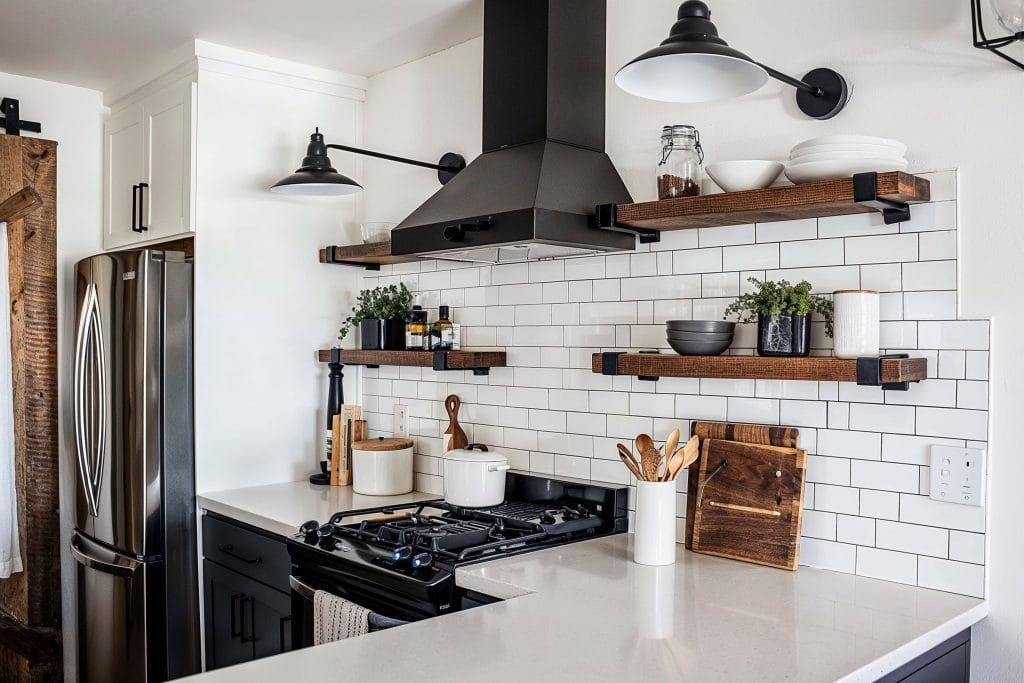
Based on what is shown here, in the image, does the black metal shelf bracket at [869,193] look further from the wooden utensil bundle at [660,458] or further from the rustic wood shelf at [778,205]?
the wooden utensil bundle at [660,458]

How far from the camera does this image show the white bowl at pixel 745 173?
2109 mm

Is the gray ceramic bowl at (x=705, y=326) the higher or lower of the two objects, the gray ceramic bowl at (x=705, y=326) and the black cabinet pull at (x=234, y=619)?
the higher

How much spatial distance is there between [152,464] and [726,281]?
79.2 inches

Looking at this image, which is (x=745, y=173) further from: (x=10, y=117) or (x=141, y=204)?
(x=10, y=117)

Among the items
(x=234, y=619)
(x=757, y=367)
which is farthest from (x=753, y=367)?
(x=234, y=619)

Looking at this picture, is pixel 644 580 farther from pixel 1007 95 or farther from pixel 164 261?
pixel 164 261

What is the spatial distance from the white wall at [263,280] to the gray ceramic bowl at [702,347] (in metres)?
1.73

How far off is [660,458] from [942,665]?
2.42 feet

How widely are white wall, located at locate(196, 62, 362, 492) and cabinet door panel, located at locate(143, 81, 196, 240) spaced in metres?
0.06

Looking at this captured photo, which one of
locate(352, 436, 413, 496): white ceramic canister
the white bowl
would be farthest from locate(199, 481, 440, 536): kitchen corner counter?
the white bowl

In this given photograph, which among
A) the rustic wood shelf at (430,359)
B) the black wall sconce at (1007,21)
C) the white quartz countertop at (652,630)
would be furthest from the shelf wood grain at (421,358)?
the black wall sconce at (1007,21)

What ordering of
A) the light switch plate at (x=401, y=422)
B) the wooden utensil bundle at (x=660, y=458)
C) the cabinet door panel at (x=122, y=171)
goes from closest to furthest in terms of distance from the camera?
the wooden utensil bundle at (x=660, y=458), the light switch plate at (x=401, y=422), the cabinet door panel at (x=122, y=171)

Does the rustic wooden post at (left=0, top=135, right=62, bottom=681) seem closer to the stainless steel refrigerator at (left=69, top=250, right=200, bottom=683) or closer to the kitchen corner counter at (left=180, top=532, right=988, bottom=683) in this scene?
the stainless steel refrigerator at (left=69, top=250, right=200, bottom=683)

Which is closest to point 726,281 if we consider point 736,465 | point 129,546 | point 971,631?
point 736,465
